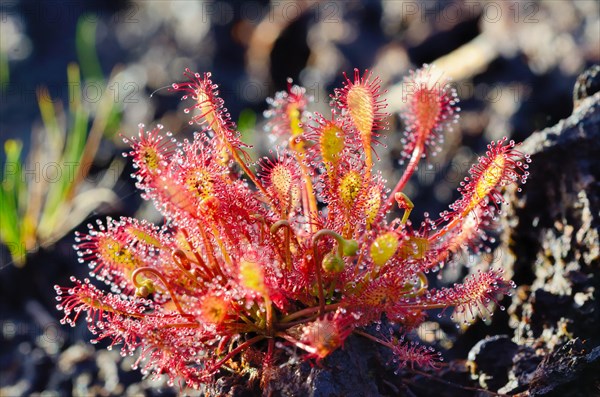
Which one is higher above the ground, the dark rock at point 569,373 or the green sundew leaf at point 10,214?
the green sundew leaf at point 10,214

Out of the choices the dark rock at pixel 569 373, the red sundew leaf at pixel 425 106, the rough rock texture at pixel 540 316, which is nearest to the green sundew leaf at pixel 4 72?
the red sundew leaf at pixel 425 106

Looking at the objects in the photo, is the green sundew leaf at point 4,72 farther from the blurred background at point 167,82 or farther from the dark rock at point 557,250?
the dark rock at point 557,250

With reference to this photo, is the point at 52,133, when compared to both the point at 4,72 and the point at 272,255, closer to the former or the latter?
the point at 4,72

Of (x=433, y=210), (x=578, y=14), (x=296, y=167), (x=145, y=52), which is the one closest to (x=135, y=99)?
(x=145, y=52)

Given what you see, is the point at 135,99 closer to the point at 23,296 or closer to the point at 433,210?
the point at 23,296

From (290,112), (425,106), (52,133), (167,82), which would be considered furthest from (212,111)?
(167,82)

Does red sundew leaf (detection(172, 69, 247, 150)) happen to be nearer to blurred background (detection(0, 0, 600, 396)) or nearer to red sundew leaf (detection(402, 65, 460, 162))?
blurred background (detection(0, 0, 600, 396))
